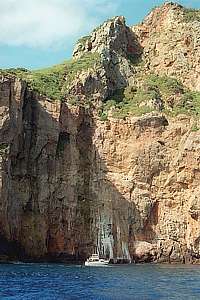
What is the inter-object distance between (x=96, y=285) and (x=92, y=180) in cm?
3844

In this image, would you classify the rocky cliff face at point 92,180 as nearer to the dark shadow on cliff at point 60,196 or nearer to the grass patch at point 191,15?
the dark shadow on cliff at point 60,196

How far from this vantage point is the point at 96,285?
150 ft

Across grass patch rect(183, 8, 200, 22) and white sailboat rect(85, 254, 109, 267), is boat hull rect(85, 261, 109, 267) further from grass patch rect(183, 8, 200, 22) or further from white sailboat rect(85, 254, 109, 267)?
grass patch rect(183, 8, 200, 22)

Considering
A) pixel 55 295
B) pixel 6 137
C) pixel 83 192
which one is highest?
pixel 6 137

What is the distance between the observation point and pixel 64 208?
79625mm

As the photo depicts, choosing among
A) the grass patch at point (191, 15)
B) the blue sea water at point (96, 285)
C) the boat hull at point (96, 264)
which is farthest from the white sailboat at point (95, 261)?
the grass patch at point (191, 15)

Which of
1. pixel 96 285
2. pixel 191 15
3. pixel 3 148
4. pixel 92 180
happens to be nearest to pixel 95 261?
pixel 92 180

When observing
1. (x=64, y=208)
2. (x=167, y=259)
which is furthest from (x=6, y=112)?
(x=167, y=259)

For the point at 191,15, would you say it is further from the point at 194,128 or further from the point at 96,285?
the point at 96,285

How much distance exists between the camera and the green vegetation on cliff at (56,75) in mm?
87188

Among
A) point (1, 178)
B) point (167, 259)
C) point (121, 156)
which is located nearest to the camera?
point (1, 178)

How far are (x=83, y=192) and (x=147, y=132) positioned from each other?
537 inches

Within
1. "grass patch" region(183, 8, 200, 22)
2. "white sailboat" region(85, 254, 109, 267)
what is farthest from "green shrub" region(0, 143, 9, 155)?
"grass patch" region(183, 8, 200, 22)

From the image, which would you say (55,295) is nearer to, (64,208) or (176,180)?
(64,208)
